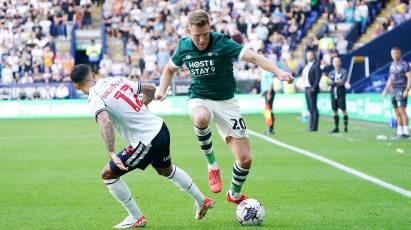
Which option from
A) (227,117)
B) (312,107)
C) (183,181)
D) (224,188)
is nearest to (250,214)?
(183,181)

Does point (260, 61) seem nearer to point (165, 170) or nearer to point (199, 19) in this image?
point (199, 19)

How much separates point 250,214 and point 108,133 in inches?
71.3

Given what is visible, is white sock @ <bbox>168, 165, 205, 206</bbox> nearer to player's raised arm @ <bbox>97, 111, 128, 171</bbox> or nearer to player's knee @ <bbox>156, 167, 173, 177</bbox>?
player's knee @ <bbox>156, 167, 173, 177</bbox>

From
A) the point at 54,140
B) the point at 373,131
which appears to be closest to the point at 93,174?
the point at 54,140

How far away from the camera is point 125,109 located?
8.66 metres

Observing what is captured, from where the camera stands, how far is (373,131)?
79.1 feet

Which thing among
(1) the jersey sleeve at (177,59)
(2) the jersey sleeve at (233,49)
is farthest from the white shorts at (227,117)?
(2) the jersey sleeve at (233,49)

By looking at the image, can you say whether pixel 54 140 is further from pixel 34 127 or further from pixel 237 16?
pixel 237 16

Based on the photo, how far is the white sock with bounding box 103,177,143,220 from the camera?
348 inches

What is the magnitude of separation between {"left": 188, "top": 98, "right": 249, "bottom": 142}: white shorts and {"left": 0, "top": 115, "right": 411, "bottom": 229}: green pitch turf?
38.2 inches

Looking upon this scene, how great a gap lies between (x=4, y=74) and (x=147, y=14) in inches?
325

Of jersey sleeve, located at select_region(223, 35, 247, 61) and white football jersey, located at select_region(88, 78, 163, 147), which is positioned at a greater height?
jersey sleeve, located at select_region(223, 35, 247, 61)

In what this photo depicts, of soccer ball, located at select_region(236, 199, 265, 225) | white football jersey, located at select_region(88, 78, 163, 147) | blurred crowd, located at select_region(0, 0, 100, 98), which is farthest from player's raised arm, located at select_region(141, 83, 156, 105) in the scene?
blurred crowd, located at select_region(0, 0, 100, 98)

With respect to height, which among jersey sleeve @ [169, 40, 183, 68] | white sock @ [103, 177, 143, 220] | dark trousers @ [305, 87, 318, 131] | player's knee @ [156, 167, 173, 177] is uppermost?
jersey sleeve @ [169, 40, 183, 68]
